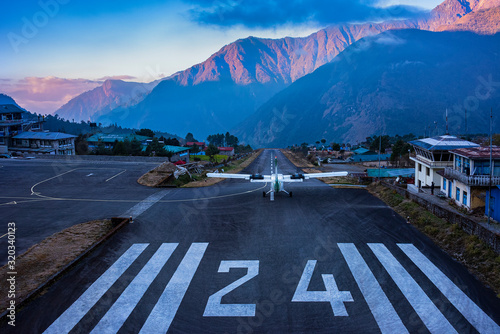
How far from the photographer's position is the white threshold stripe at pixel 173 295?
15.9 meters

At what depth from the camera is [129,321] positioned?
1606 cm

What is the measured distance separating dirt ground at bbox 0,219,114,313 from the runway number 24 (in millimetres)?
10257

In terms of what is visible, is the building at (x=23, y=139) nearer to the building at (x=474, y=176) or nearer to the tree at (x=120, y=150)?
the tree at (x=120, y=150)

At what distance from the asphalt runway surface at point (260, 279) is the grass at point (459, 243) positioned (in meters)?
0.84

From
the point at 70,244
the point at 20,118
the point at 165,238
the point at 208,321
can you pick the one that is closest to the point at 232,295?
the point at 208,321

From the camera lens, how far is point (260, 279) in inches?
802

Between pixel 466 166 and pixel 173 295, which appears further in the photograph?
pixel 466 166

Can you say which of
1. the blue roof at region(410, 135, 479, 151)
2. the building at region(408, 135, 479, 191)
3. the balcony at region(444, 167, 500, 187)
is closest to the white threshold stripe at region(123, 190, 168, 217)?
the balcony at region(444, 167, 500, 187)

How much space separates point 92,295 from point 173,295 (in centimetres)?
448

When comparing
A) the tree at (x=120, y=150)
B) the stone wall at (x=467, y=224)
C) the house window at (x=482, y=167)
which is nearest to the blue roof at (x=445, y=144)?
the house window at (x=482, y=167)

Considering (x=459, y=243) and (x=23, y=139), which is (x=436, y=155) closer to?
(x=459, y=243)

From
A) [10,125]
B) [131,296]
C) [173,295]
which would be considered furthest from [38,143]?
[173,295]

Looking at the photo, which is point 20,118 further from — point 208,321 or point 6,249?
point 208,321

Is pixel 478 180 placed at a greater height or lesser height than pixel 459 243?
greater
